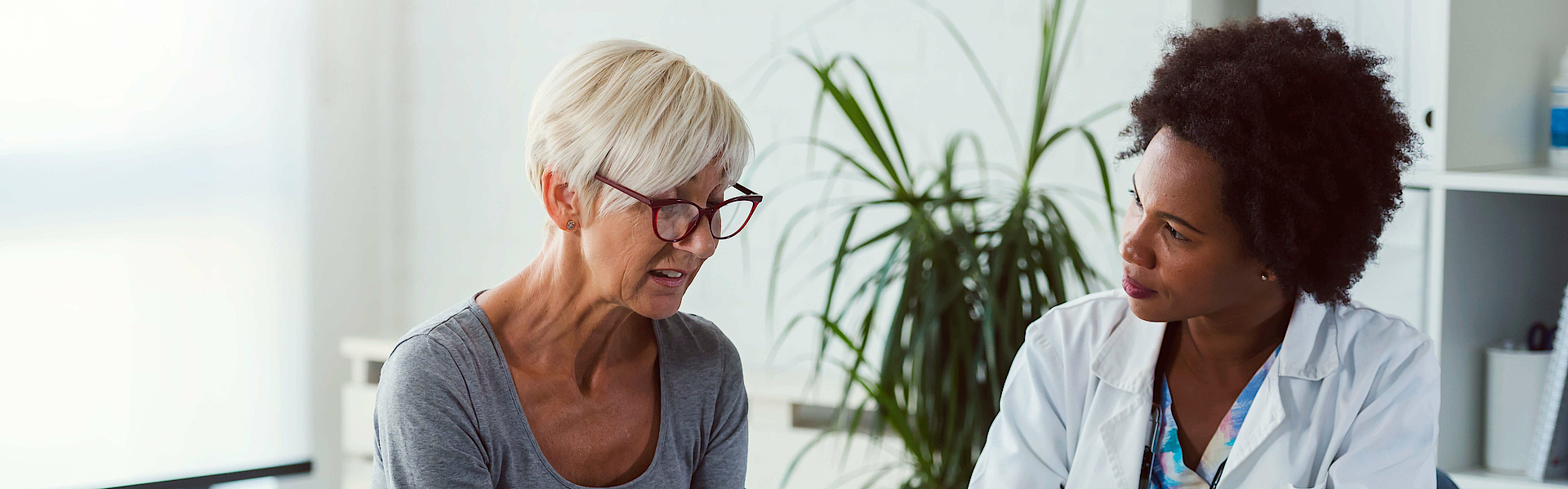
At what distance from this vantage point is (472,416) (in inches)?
48.8

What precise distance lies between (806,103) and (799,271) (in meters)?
0.36

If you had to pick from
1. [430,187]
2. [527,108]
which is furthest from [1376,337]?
[430,187]

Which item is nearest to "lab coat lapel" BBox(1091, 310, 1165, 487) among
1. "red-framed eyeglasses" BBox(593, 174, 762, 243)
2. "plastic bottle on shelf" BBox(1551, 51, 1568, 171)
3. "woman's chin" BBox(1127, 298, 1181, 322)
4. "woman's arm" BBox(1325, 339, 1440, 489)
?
"woman's chin" BBox(1127, 298, 1181, 322)

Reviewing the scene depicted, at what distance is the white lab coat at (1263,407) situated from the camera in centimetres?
134

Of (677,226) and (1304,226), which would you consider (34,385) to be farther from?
(1304,226)

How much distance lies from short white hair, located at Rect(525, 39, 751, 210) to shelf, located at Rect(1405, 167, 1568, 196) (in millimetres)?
983

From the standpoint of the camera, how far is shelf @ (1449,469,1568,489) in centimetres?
175

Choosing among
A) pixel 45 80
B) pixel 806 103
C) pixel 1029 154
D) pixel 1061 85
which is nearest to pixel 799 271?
pixel 806 103

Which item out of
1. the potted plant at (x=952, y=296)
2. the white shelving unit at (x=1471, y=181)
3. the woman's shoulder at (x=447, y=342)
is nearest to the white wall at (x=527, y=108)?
the potted plant at (x=952, y=296)

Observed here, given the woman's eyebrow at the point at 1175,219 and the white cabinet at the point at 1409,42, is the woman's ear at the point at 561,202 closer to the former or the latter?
the woman's eyebrow at the point at 1175,219

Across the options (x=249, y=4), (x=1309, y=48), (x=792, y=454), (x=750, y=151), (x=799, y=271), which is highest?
(x=249, y=4)

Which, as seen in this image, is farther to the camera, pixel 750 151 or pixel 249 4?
pixel 249 4

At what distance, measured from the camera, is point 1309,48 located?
132cm

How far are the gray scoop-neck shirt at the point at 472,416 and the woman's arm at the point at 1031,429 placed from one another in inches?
13.2
